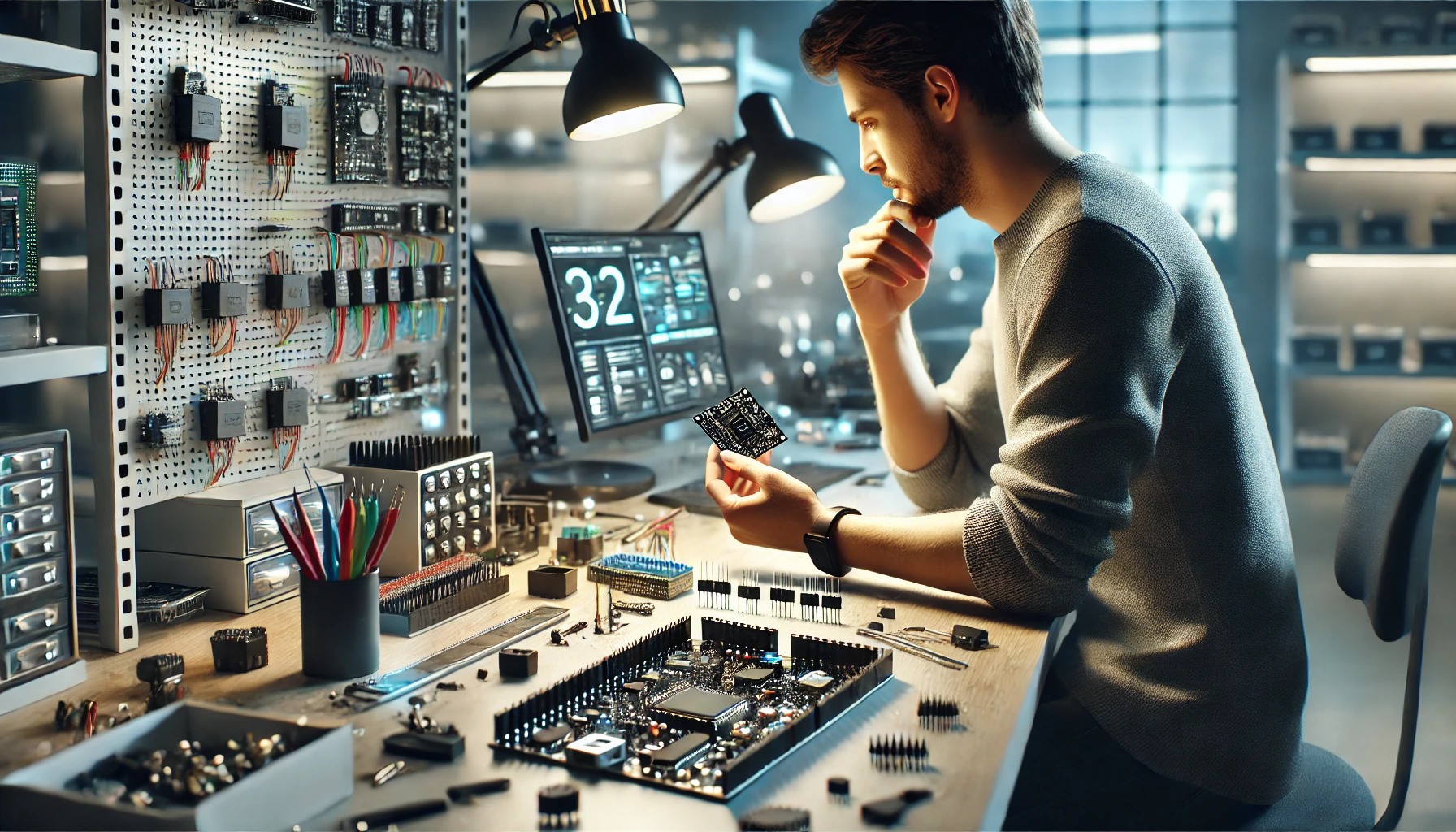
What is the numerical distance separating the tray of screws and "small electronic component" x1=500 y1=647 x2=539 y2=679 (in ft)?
0.94

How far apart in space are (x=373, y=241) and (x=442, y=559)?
0.53 m

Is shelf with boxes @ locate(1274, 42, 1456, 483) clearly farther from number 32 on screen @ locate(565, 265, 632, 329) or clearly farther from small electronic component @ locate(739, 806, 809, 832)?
small electronic component @ locate(739, 806, 809, 832)

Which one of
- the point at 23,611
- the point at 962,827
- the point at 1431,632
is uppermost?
the point at 23,611

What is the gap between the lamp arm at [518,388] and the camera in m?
2.22

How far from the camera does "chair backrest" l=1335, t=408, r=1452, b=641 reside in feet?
4.60

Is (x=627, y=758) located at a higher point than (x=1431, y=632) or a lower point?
higher

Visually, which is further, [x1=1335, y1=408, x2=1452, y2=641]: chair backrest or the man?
[x1=1335, y1=408, x2=1452, y2=641]: chair backrest

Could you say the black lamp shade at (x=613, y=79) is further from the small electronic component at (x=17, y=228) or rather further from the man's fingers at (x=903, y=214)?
the small electronic component at (x=17, y=228)

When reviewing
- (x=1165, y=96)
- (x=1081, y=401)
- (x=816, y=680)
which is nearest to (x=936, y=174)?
(x=1081, y=401)

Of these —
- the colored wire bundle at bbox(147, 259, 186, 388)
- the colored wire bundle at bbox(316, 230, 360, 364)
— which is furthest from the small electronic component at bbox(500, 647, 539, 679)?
the colored wire bundle at bbox(316, 230, 360, 364)

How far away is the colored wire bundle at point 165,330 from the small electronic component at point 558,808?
84cm

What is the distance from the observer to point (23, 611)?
3.80 ft

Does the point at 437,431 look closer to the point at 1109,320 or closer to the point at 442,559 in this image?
the point at 442,559

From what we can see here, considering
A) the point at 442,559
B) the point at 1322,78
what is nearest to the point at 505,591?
the point at 442,559
